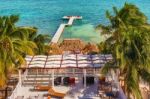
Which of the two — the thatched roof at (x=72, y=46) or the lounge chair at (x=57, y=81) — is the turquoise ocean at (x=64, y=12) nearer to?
the thatched roof at (x=72, y=46)

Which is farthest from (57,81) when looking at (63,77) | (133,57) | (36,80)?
(133,57)

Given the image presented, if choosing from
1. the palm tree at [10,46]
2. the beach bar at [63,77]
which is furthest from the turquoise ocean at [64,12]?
the palm tree at [10,46]

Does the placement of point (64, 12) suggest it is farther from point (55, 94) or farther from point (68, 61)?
point (55, 94)

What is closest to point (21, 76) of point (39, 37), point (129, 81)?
point (39, 37)

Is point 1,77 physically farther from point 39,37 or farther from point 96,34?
point 96,34

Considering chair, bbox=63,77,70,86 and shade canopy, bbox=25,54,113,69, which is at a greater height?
shade canopy, bbox=25,54,113,69

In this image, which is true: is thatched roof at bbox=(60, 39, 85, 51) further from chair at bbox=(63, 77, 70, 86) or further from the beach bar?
chair at bbox=(63, 77, 70, 86)

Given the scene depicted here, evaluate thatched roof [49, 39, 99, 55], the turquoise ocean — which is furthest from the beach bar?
the turquoise ocean
